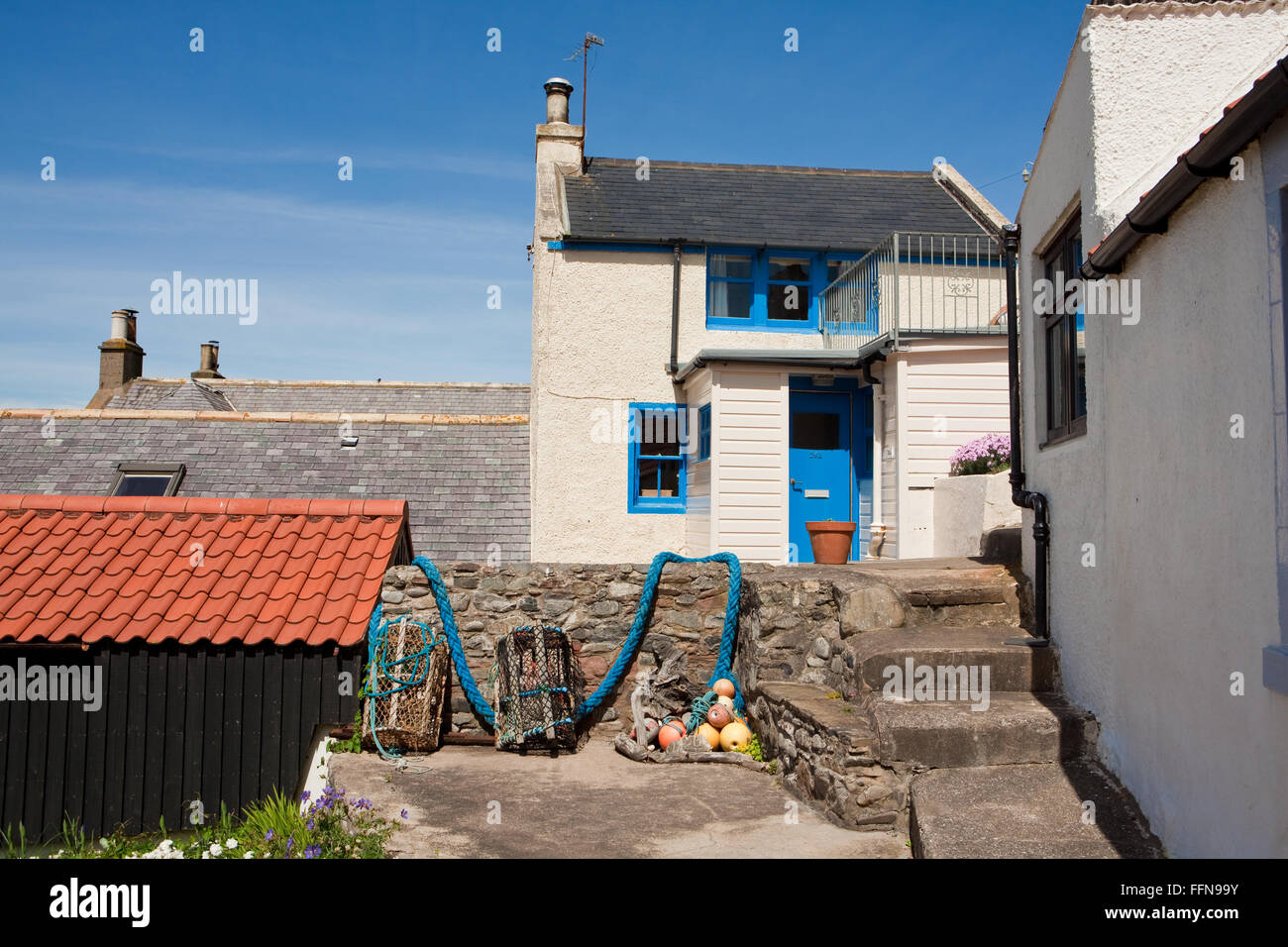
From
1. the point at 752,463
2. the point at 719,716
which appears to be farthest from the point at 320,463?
the point at 719,716

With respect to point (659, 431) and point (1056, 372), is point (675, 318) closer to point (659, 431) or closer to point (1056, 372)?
point (659, 431)

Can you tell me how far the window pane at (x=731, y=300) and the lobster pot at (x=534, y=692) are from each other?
8217 mm

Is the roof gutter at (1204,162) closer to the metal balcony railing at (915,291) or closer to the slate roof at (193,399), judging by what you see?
the metal balcony railing at (915,291)

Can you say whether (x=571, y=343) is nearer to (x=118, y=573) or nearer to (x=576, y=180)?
(x=576, y=180)

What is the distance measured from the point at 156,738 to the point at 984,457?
25.8 feet

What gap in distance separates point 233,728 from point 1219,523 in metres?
6.33

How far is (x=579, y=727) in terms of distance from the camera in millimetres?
7902

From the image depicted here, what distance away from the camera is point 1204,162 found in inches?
146

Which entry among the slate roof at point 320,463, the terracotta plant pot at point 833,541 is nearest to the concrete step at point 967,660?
the terracotta plant pot at point 833,541

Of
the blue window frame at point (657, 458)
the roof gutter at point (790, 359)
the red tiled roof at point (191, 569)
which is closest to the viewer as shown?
the red tiled roof at point (191, 569)

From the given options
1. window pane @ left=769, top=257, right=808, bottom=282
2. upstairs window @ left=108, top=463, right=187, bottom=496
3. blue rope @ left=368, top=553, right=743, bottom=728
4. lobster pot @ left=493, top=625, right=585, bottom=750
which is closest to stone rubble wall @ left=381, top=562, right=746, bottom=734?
blue rope @ left=368, top=553, right=743, bottom=728

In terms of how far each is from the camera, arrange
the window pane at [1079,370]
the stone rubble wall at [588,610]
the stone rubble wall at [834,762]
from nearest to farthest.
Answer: the stone rubble wall at [834,762] < the window pane at [1079,370] < the stone rubble wall at [588,610]

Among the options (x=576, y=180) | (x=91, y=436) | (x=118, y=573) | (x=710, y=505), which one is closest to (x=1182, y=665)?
(x=118, y=573)

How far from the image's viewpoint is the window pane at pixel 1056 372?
6238 millimetres
